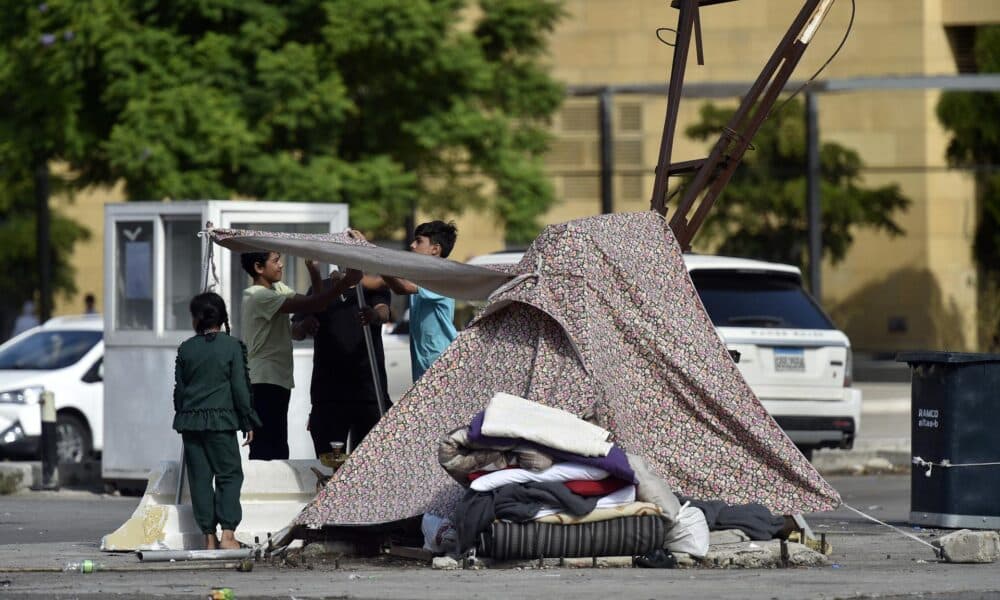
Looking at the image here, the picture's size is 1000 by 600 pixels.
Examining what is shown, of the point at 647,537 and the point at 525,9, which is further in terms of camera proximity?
the point at 525,9

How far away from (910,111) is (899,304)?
338 cm

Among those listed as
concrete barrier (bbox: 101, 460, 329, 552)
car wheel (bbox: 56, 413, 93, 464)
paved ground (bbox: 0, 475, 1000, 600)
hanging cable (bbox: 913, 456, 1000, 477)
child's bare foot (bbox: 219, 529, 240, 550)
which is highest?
car wheel (bbox: 56, 413, 93, 464)

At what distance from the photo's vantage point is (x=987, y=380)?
10.6 meters

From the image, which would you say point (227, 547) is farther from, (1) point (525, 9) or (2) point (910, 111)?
(2) point (910, 111)

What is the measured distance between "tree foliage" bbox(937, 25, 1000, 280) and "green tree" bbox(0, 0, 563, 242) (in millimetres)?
8948

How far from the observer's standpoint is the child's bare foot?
31.5 ft

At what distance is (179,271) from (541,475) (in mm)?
5726

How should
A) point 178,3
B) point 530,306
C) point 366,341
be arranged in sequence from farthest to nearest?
point 178,3 → point 366,341 → point 530,306

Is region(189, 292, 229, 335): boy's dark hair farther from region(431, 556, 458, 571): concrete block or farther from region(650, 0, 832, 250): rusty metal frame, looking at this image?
region(650, 0, 832, 250): rusty metal frame

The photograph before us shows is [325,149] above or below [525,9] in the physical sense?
below

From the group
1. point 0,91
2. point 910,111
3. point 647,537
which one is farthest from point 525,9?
point 647,537

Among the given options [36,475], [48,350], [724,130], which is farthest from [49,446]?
[724,130]

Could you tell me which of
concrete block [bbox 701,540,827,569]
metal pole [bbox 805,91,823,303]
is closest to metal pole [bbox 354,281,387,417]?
concrete block [bbox 701,540,827,569]

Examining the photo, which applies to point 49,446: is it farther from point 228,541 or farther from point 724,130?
point 724,130
